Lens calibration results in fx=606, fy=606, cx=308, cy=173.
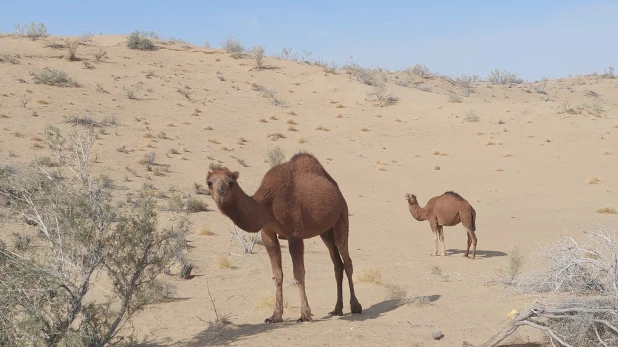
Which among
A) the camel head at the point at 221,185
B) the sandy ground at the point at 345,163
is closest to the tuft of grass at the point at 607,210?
the sandy ground at the point at 345,163

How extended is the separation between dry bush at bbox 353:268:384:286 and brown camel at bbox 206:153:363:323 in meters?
2.17

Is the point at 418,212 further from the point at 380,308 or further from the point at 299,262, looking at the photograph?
the point at 299,262

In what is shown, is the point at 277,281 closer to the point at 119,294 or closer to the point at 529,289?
the point at 119,294

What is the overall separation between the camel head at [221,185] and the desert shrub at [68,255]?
115 centimetres

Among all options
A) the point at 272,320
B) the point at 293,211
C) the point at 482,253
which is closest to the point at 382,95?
the point at 482,253

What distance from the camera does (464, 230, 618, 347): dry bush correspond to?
20.9ft

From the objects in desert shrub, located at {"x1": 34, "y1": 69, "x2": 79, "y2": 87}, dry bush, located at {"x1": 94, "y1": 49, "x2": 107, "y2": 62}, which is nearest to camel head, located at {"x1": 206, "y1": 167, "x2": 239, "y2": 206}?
desert shrub, located at {"x1": 34, "y1": 69, "x2": 79, "y2": 87}

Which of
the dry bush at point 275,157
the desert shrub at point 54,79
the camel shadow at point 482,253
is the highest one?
the desert shrub at point 54,79

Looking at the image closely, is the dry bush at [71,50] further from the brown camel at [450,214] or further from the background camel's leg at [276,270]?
the background camel's leg at [276,270]

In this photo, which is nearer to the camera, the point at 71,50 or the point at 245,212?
the point at 245,212

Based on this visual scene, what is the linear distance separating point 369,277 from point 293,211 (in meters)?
3.68

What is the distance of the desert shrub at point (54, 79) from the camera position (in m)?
35.2

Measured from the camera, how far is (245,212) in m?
8.03

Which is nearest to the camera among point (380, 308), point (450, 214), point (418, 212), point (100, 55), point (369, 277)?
point (380, 308)
